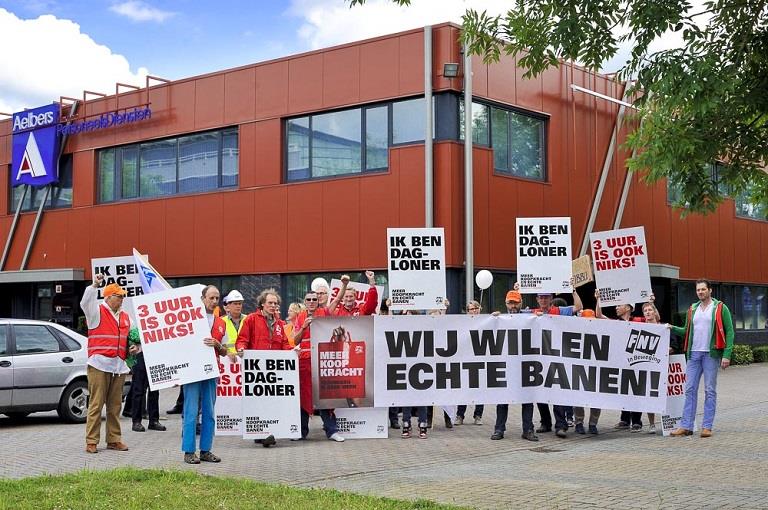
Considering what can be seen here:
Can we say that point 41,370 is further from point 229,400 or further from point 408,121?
point 408,121

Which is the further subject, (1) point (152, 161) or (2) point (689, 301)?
(2) point (689, 301)

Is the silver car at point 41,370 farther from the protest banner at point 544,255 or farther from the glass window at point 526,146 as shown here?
the glass window at point 526,146

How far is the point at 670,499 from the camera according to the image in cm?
→ 809

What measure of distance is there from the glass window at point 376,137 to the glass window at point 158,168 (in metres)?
6.65

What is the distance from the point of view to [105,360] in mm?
11594

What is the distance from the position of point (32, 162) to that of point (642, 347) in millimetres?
22249

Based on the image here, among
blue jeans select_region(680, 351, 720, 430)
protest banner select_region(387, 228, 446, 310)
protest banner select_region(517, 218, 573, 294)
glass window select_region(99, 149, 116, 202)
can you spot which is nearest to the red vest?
protest banner select_region(387, 228, 446, 310)

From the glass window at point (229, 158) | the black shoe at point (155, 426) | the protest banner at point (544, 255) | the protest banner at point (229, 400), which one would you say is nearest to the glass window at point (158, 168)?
the glass window at point (229, 158)

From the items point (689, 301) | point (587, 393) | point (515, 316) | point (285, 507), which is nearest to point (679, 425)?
point (587, 393)

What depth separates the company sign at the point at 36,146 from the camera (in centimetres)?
2894

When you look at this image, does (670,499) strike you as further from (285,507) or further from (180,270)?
(180,270)

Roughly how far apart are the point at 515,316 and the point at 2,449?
265 inches

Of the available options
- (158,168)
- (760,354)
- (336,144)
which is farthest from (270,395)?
(760,354)

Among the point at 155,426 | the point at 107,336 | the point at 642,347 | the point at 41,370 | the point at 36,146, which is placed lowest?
the point at 155,426
